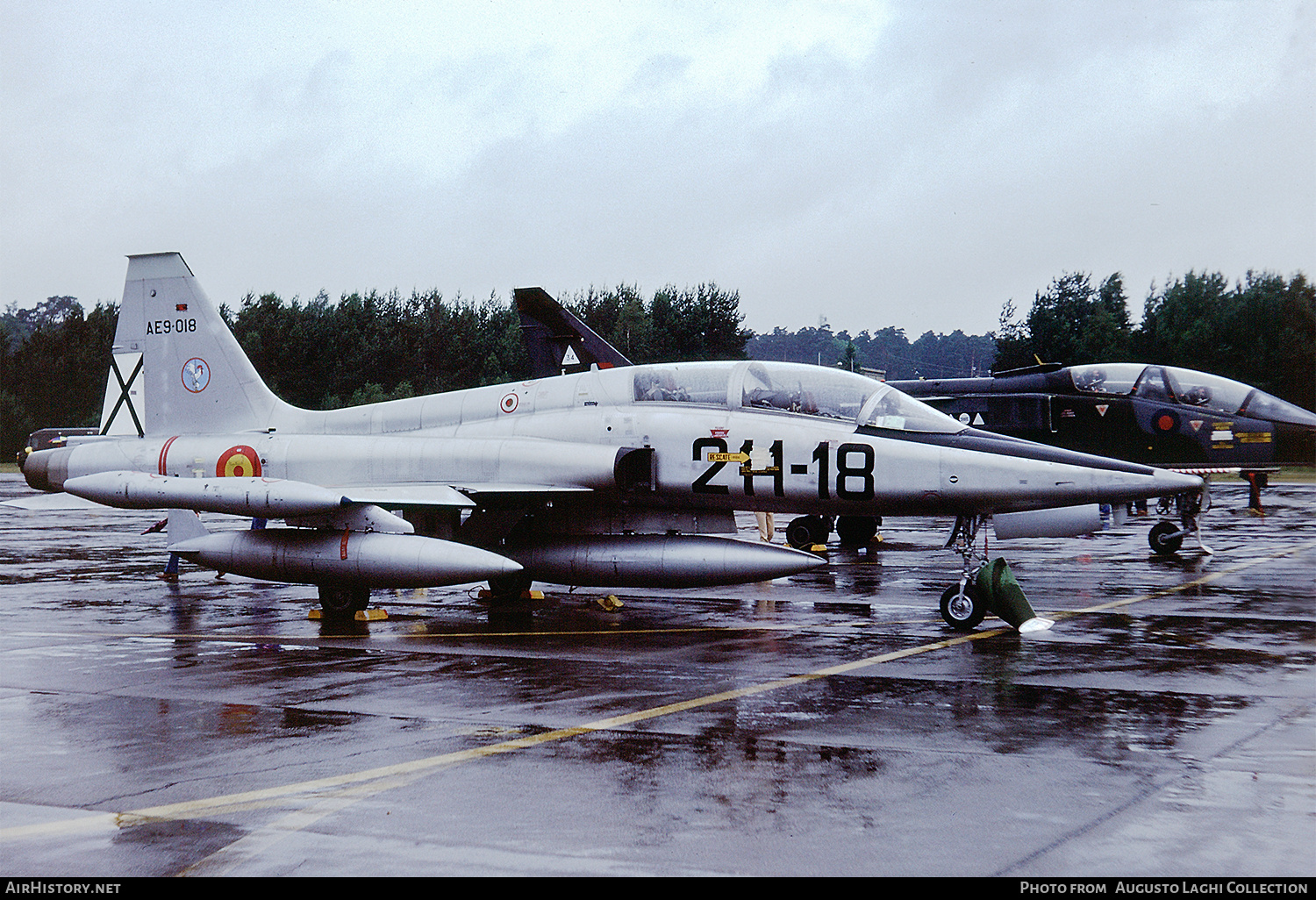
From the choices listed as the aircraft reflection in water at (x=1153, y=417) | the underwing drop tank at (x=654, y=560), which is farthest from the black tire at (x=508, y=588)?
the aircraft reflection in water at (x=1153, y=417)

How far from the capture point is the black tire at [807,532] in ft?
65.4

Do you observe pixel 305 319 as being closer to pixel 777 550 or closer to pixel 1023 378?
Answer: pixel 1023 378

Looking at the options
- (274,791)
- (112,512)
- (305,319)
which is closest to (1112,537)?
(274,791)

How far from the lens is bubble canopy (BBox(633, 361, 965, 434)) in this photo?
36.2 feet

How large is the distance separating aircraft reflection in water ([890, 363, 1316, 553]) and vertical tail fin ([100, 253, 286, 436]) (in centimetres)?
1111

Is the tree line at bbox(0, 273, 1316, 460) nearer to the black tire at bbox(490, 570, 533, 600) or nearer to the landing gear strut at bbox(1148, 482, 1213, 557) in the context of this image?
the landing gear strut at bbox(1148, 482, 1213, 557)

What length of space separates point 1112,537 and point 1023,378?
693 cm

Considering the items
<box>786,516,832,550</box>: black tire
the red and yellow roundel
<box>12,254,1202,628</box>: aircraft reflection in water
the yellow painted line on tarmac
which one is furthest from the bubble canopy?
<box>786,516,832,550</box>: black tire

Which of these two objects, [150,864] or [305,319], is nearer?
[150,864]

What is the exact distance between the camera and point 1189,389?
1681 centimetres

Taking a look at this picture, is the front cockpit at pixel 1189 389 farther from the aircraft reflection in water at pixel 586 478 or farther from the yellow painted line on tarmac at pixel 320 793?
the yellow painted line on tarmac at pixel 320 793

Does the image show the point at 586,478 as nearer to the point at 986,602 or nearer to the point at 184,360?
the point at 986,602

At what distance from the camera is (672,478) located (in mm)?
11664

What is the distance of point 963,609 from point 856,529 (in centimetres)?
991
